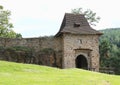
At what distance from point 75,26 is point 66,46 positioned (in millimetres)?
3042

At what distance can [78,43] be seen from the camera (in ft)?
148

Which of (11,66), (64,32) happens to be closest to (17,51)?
(64,32)

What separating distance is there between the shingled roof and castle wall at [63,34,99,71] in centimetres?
60

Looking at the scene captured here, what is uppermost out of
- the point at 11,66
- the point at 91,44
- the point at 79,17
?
the point at 79,17

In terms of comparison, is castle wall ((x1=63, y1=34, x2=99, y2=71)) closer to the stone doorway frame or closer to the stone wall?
the stone doorway frame

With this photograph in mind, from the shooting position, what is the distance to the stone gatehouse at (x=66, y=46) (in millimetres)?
44031

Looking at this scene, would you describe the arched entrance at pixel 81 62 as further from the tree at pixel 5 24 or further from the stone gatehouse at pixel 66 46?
the tree at pixel 5 24

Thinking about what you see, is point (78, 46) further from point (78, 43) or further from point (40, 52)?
point (40, 52)

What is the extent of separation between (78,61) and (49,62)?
4990 mm

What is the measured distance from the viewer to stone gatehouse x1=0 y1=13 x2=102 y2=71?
144 ft

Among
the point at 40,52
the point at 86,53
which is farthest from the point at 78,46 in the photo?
the point at 40,52

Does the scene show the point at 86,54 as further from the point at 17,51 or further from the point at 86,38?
the point at 17,51

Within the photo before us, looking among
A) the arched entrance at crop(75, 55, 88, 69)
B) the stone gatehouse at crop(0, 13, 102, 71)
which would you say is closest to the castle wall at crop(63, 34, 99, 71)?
the stone gatehouse at crop(0, 13, 102, 71)

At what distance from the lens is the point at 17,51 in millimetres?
43562
